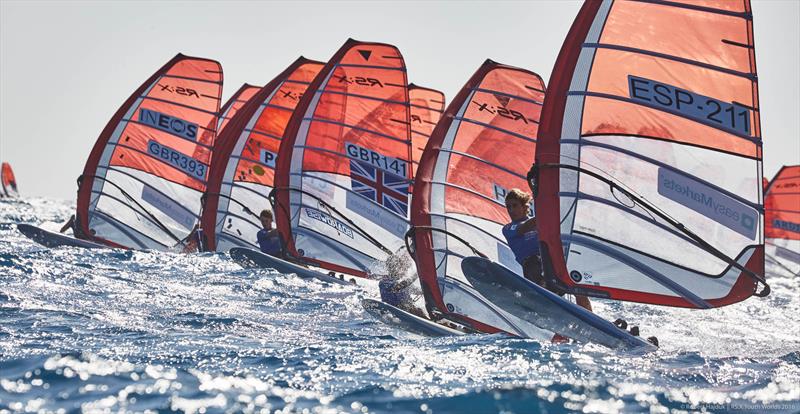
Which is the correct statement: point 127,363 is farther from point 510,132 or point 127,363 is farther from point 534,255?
point 510,132

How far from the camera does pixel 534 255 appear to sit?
24.5 ft

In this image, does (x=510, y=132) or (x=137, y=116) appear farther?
(x=137, y=116)

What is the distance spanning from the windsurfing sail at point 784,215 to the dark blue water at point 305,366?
17658 mm

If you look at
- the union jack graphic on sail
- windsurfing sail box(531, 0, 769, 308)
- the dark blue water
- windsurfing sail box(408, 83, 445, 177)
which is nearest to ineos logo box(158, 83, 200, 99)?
windsurfing sail box(408, 83, 445, 177)

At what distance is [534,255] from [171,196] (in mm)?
9199

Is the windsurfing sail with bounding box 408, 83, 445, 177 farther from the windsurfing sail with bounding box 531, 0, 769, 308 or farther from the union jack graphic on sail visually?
the windsurfing sail with bounding box 531, 0, 769, 308

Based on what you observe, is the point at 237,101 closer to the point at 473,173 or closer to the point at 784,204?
the point at 473,173

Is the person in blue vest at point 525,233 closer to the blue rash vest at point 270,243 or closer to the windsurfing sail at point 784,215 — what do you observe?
the blue rash vest at point 270,243

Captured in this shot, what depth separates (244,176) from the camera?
15.3 metres

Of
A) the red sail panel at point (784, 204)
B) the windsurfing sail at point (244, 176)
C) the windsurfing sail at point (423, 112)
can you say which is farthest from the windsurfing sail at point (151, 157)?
the red sail panel at point (784, 204)

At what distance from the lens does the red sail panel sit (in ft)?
82.2

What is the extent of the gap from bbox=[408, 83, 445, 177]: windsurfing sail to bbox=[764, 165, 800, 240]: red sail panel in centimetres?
1237

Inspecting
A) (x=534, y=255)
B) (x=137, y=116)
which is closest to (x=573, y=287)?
(x=534, y=255)

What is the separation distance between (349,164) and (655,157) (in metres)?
5.84
